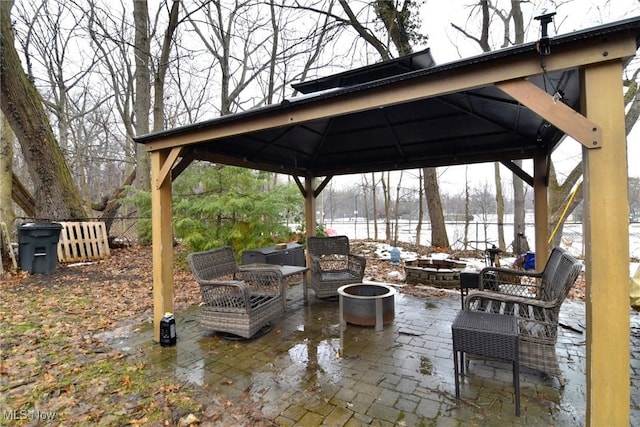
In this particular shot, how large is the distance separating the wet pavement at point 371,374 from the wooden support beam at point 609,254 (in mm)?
583

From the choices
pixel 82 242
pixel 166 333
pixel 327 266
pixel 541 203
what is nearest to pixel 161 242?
pixel 166 333

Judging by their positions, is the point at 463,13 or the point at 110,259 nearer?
the point at 110,259

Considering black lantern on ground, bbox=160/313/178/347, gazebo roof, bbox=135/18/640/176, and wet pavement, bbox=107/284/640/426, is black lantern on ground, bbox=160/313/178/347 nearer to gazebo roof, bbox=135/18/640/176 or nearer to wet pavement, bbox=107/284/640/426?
wet pavement, bbox=107/284/640/426

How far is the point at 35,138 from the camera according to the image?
772cm

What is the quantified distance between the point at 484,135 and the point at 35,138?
9.91 metres

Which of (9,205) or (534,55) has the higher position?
(534,55)

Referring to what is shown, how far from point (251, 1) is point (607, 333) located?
38.7 feet

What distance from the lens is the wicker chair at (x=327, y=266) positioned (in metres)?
4.89

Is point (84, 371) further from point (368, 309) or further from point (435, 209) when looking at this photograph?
point (435, 209)

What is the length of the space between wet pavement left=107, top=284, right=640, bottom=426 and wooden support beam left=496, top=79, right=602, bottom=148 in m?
1.93

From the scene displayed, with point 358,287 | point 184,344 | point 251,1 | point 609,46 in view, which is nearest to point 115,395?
point 184,344

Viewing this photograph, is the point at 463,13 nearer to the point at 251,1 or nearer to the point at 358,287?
the point at 251,1

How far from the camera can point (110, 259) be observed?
331 inches

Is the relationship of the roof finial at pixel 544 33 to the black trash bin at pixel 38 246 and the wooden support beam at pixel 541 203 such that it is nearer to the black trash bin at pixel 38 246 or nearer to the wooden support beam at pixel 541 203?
the wooden support beam at pixel 541 203
